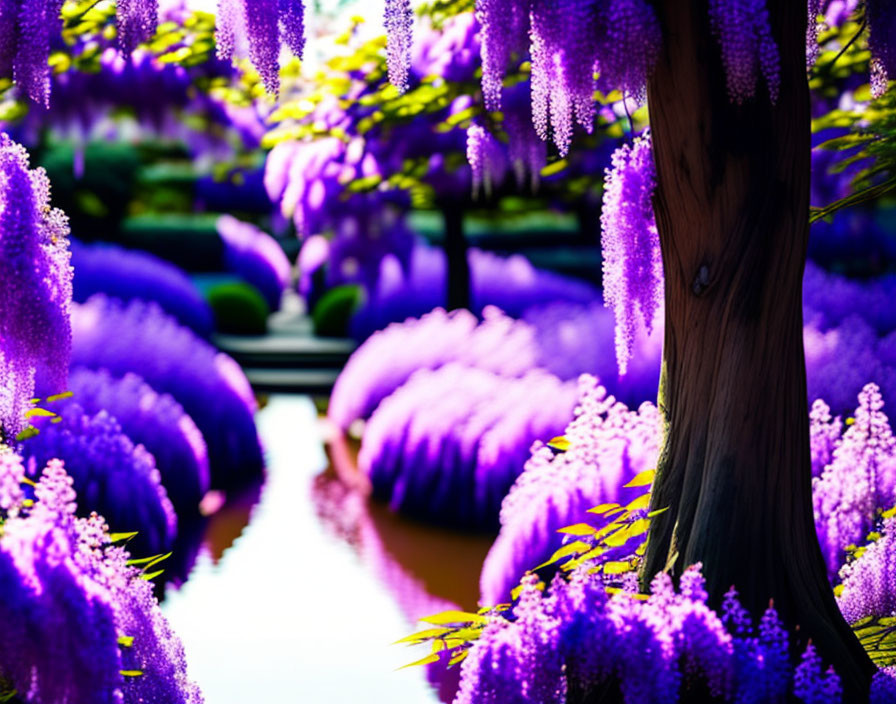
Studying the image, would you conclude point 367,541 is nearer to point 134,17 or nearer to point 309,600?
point 309,600

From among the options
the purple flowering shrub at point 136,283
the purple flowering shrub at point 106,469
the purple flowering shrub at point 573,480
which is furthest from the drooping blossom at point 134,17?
the purple flowering shrub at point 136,283

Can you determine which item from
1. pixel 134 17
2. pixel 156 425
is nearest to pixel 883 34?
pixel 134 17

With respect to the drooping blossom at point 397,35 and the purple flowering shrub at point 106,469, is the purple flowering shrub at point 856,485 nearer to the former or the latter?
the drooping blossom at point 397,35

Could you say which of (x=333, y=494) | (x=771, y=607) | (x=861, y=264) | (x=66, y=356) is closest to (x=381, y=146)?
(x=333, y=494)

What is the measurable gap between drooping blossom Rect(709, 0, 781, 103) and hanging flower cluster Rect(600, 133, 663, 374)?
0.60 meters

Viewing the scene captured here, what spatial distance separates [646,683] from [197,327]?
36.3 feet

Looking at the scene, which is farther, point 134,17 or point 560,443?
point 560,443

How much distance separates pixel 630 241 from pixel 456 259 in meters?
6.92

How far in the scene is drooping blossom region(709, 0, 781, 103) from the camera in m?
3.41

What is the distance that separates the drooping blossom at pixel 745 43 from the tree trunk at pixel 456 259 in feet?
24.3

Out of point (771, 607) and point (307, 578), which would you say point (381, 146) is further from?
point (771, 607)

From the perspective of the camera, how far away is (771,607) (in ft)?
11.3

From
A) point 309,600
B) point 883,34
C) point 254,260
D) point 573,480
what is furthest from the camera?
point 254,260

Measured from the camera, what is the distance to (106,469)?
6223mm
